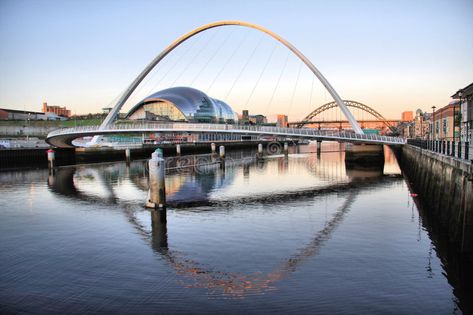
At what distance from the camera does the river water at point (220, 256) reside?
36.0 feet

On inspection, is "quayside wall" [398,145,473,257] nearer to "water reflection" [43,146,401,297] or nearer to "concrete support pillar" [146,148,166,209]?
"water reflection" [43,146,401,297]

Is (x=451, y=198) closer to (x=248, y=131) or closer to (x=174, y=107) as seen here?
(x=248, y=131)

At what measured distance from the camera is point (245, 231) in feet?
61.5

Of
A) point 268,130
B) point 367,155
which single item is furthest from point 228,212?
point 367,155

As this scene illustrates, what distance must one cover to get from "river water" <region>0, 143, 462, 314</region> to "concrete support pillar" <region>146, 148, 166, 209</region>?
2.60 ft

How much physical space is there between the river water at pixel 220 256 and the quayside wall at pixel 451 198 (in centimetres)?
98

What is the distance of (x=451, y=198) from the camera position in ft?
56.2

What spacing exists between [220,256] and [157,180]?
22.3 feet

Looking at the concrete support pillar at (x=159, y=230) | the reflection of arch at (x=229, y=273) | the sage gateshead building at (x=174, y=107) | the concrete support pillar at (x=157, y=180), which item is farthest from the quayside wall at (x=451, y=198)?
the sage gateshead building at (x=174, y=107)

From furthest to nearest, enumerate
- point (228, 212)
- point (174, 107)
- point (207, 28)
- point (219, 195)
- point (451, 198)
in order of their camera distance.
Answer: point (174, 107)
point (207, 28)
point (219, 195)
point (228, 212)
point (451, 198)

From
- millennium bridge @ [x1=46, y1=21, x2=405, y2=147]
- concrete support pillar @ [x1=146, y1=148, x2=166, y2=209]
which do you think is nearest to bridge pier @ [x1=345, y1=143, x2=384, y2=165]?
millennium bridge @ [x1=46, y1=21, x2=405, y2=147]

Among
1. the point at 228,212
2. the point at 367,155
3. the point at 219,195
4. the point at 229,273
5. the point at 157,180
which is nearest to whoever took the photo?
the point at 229,273

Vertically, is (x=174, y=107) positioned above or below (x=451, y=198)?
above

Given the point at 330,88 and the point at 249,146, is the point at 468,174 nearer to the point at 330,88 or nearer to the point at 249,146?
the point at 330,88
